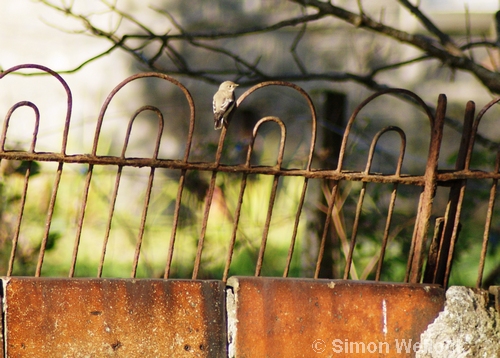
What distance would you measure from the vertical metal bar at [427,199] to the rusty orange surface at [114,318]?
0.80 m

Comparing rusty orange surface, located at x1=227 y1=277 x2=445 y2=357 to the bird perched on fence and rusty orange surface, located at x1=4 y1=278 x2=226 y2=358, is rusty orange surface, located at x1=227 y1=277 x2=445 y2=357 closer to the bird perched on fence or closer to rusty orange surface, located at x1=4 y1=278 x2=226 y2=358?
rusty orange surface, located at x1=4 y1=278 x2=226 y2=358

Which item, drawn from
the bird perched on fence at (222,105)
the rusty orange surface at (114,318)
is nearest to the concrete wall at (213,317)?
the rusty orange surface at (114,318)

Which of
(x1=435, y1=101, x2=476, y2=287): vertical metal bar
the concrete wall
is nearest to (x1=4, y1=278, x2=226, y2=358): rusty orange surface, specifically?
the concrete wall

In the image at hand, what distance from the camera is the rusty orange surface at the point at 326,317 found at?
2.55m

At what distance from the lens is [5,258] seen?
4.90 meters

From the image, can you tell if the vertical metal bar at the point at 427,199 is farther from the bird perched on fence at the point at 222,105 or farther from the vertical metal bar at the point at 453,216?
the bird perched on fence at the point at 222,105

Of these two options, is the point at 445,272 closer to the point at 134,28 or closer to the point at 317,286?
the point at 317,286

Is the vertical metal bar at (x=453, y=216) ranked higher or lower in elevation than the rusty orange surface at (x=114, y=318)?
higher

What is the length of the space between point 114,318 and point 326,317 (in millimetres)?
795

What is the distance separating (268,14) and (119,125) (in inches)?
61.7

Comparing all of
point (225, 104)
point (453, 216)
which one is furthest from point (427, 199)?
point (225, 104)

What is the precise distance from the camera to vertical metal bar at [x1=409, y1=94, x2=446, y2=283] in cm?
274

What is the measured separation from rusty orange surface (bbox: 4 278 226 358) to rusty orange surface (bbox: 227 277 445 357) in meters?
0.10

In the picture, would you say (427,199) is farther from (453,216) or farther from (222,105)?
(222,105)
